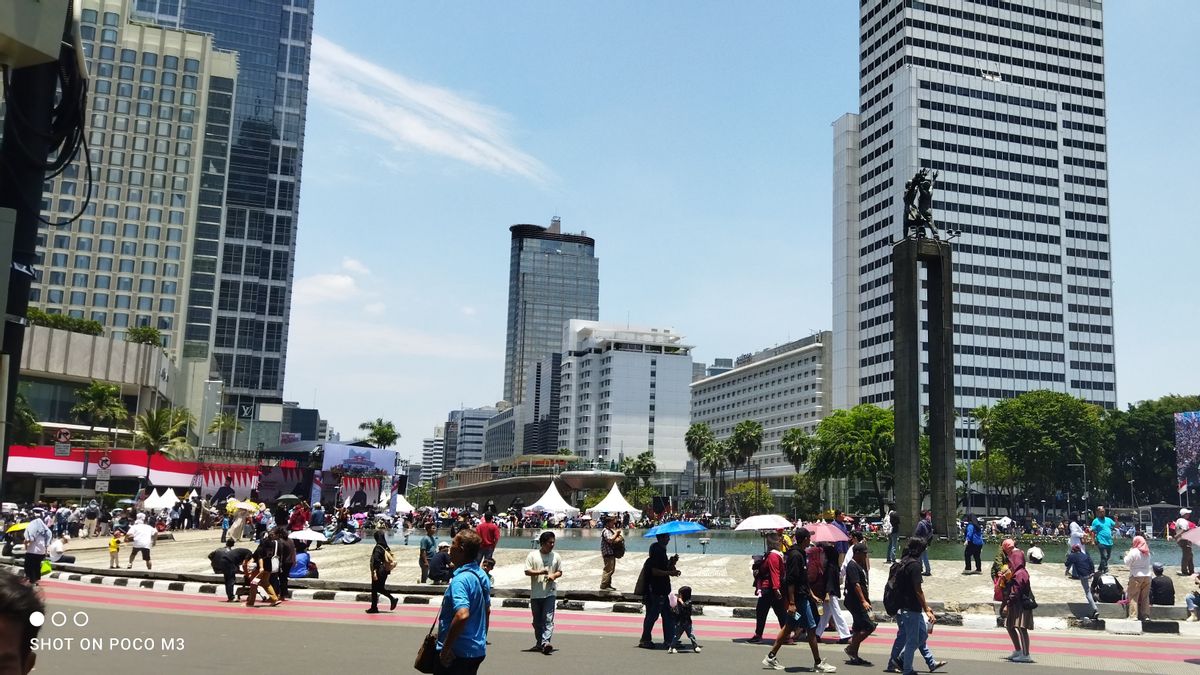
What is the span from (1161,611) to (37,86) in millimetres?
22696

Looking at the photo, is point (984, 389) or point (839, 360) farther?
point (839, 360)

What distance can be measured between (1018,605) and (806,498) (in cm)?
10451

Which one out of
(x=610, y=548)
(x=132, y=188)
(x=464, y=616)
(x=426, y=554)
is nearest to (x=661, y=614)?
(x=610, y=548)

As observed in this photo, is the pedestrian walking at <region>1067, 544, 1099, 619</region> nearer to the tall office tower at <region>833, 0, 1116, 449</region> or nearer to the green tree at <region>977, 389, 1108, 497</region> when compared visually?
the green tree at <region>977, 389, 1108, 497</region>

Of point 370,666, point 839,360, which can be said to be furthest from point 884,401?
point 370,666

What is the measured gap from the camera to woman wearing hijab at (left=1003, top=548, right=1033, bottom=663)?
1349 cm

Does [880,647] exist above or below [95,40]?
below

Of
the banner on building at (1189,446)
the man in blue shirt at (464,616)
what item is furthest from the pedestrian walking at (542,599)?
the banner on building at (1189,446)

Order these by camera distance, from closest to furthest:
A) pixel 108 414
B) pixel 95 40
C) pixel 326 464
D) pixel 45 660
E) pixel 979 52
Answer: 1. pixel 45 660
2. pixel 326 464
3. pixel 108 414
4. pixel 95 40
5. pixel 979 52

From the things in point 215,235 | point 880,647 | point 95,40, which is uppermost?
point 95,40

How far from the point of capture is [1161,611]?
18.4 meters

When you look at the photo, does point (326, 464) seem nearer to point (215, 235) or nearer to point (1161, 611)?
point (1161, 611)

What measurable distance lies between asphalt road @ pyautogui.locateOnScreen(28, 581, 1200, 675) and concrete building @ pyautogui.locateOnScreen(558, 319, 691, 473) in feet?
561

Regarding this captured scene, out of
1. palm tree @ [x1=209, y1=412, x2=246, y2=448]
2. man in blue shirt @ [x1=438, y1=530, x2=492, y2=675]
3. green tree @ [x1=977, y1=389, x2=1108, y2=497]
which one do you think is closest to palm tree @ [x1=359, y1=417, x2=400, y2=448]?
palm tree @ [x1=209, y1=412, x2=246, y2=448]
